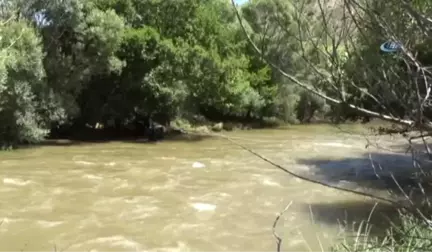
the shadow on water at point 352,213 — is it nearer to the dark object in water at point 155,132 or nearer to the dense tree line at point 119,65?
the dense tree line at point 119,65

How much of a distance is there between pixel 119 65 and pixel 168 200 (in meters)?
11.5

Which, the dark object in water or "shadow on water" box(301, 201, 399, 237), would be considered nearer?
"shadow on water" box(301, 201, 399, 237)

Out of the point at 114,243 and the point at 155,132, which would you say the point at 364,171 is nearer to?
the point at 114,243

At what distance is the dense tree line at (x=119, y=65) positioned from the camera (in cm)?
2056

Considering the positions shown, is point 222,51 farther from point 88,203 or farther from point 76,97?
point 88,203

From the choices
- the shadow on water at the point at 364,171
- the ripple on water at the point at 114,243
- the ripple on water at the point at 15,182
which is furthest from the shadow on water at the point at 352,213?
the ripple on water at the point at 15,182

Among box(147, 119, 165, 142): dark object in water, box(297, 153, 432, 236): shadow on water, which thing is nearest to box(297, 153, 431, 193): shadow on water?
box(297, 153, 432, 236): shadow on water

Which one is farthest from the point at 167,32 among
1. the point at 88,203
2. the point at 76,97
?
the point at 88,203

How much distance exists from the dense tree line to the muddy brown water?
2.19 meters

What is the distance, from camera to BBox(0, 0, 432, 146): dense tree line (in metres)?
20.6

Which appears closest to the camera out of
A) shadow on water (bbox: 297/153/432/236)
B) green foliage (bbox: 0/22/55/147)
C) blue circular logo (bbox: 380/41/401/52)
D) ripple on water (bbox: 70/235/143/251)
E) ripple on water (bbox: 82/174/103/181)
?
blue circular logo (bbox: 380/41/401/52)

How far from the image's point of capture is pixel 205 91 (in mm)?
28094

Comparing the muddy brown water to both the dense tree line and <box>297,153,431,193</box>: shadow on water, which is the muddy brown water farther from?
the dense tree line

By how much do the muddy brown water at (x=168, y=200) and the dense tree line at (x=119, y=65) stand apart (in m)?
2.19
